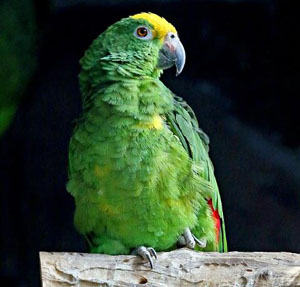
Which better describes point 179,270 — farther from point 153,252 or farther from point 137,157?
point 137,157

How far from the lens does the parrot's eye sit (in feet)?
5.19

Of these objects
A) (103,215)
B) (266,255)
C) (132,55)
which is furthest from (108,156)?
(266,255)

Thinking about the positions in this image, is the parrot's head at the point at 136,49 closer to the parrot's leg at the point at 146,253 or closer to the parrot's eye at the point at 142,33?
the parrot's eye at the point at 142,33

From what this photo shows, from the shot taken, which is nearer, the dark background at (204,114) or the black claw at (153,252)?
the black claw at (153,252)

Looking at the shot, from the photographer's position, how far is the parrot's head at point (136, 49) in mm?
1555

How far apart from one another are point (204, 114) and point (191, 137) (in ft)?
1.62

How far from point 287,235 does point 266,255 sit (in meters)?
0.70

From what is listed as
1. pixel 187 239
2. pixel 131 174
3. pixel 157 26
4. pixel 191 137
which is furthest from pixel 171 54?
pixel 187 239

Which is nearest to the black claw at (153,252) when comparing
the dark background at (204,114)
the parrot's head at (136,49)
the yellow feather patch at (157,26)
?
the parrot's head at (136,49)

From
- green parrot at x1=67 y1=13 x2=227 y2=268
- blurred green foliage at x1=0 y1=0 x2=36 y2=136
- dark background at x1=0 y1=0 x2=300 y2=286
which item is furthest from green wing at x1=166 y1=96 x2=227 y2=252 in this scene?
blurred green foliage at x1=0 y1=0 x2=36 y2=136

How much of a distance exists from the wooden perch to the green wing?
233mm

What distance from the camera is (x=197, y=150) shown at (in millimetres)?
1587

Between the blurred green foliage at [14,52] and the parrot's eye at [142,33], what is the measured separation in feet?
1.75

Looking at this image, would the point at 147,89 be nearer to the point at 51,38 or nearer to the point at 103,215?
the point at 103,215
